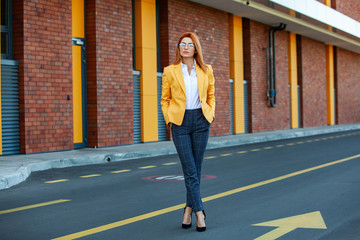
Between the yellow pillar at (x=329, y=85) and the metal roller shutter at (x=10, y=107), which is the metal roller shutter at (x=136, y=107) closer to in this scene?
the metal roller shutter at (x=10, y=107)

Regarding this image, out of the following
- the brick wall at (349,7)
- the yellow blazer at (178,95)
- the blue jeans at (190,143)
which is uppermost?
the brick wall at (349,7)

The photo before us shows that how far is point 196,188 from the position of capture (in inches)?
195

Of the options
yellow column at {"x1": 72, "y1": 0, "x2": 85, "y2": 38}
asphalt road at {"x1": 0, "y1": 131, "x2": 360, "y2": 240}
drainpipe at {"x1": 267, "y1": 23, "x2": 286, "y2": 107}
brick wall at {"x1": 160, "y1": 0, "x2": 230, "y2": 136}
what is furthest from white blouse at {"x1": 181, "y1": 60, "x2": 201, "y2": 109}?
drainpipe at {"x1": 267, "y1": 23, "x2": 286, "y2": 107}

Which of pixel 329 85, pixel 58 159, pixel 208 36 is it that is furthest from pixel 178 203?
pixel 329 85

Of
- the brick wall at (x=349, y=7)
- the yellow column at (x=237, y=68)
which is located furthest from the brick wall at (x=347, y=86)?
the yellow column at (x=237, y=68)

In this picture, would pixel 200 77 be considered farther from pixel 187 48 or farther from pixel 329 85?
pixel 329 85

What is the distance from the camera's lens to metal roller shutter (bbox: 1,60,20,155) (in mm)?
12305

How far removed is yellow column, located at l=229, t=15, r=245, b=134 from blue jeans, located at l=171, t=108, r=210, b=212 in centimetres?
1711

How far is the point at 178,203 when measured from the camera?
Result: 6430 millimetres

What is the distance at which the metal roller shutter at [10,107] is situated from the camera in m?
12.3

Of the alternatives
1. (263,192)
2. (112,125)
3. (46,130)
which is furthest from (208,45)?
(263,192)

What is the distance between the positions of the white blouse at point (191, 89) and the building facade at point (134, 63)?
325 inches

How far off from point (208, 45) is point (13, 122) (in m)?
9.46

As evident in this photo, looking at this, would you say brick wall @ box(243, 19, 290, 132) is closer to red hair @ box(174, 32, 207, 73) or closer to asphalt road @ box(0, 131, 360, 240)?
asphalt road @ box(0, 131, 360, 240)
